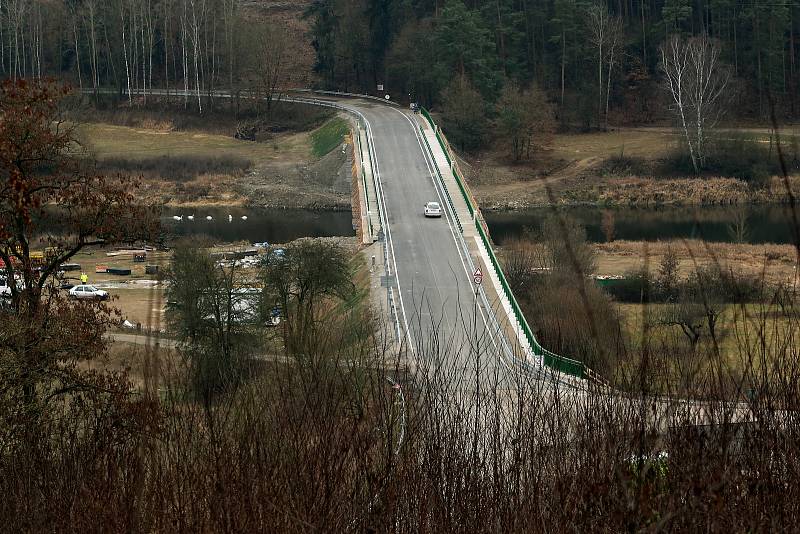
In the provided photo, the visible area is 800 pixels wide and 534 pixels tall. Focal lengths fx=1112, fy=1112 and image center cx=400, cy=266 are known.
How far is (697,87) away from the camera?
74.8 meters

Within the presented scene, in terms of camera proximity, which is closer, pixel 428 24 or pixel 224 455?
pixel 224 455

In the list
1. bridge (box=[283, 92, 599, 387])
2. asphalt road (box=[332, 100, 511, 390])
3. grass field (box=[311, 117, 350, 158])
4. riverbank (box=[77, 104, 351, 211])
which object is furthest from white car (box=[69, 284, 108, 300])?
grass field (box=[311, 117, 350, 158])

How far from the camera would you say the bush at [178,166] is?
7794cm

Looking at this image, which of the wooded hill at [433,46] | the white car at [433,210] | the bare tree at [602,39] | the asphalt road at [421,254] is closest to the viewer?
the asphalt road at [421,254]

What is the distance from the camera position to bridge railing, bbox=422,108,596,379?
15.2 m

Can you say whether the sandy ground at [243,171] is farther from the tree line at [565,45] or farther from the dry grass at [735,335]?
the dry grass at [735,335]

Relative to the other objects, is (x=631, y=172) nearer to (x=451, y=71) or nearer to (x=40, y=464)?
(x=451, y=71)

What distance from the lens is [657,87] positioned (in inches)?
3398

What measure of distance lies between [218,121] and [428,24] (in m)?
19.5

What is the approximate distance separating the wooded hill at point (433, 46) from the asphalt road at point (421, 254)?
9.43m

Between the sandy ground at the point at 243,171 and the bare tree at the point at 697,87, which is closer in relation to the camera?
the bare tree at the point at 697,87

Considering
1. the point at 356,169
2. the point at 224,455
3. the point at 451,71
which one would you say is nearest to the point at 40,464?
the point at 224,455

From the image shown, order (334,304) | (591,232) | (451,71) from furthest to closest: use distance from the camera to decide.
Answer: (451,71), (591,232), (334,304)

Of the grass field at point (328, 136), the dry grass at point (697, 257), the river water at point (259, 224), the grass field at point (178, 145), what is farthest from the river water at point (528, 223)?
the grass field at point (178, 145)
